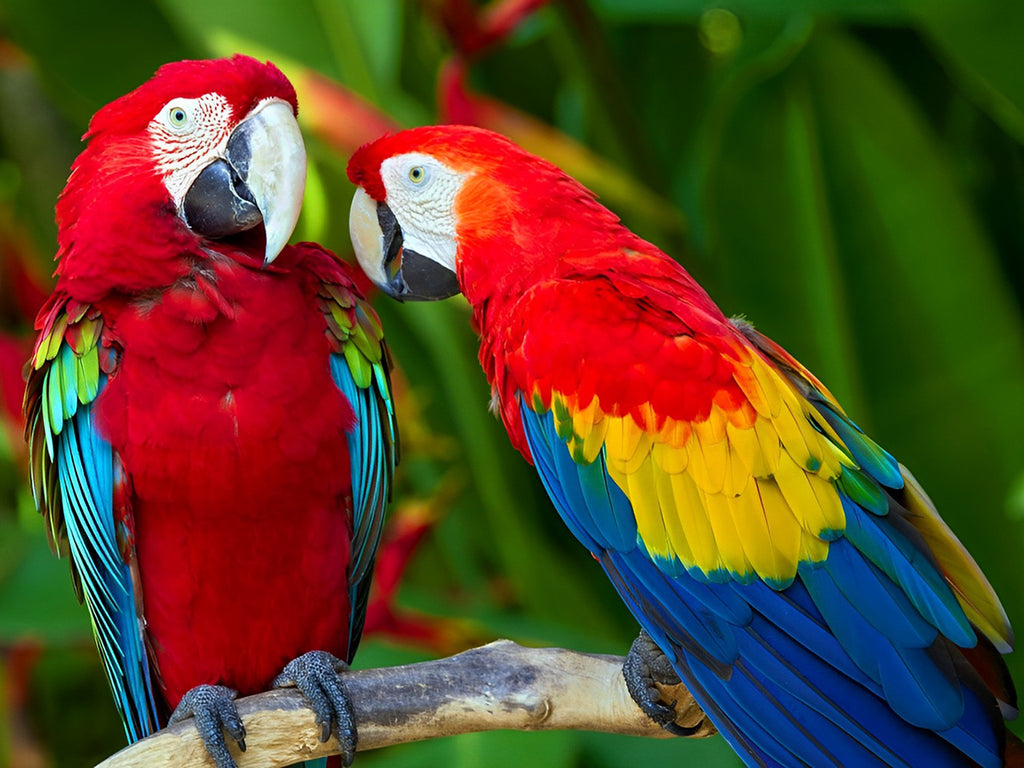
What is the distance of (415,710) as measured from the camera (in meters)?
0.82

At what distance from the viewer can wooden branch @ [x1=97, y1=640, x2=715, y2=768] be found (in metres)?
0.81

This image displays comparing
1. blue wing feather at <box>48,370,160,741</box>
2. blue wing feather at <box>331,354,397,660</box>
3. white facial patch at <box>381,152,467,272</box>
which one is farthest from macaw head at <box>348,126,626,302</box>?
blue wing feather at <box>48,370,160,741</box>

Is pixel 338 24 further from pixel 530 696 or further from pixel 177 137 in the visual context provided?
pixel 530 696

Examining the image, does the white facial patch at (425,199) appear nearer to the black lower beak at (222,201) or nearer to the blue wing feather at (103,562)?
the black lower beak at (222,201)

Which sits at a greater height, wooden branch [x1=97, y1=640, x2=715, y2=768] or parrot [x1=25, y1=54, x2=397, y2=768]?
parrot [x1=25, y1=54, x2=397, y2=768]

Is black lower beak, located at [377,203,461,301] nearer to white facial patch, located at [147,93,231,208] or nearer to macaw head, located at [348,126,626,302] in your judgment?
macaw head, located at [348,126,626,302]

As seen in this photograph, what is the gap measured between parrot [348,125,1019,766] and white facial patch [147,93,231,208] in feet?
0.44

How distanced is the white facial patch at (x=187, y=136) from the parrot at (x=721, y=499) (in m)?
0.13

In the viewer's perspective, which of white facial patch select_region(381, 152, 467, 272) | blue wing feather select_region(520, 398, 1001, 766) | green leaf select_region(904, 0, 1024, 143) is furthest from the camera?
green leaf select_region(904, 0, 1024, 143)

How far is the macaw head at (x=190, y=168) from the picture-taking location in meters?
0.77

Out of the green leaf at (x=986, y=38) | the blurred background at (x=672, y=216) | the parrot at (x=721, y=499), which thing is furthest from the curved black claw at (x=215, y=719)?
the green leaf at (x=986, y=38)

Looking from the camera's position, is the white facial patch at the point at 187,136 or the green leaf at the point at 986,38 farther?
the green leaf at the point at 986,38

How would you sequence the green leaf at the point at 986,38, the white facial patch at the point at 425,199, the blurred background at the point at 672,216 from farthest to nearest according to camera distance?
the blurred background at the point at 672,216, the green leaf at the point at 986,38, the white facial patch at the point at 425,199

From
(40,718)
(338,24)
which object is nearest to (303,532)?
(338,24)
